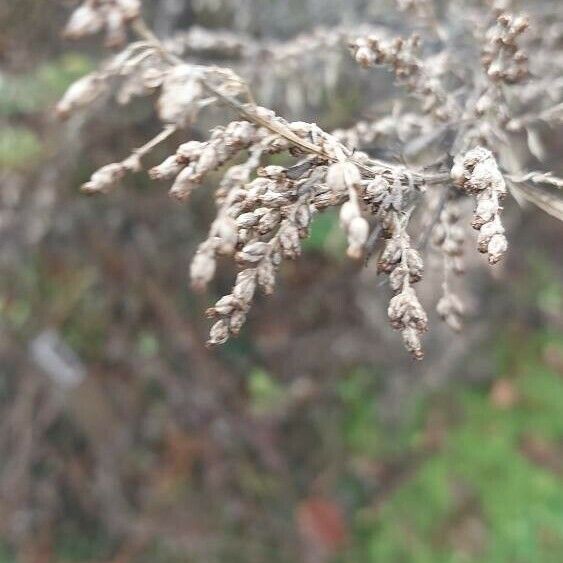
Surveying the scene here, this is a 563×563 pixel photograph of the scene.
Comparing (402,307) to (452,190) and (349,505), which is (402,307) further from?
(349,505)

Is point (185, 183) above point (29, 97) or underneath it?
above

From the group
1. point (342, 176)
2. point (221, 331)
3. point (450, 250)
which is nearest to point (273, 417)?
point (450, 250)

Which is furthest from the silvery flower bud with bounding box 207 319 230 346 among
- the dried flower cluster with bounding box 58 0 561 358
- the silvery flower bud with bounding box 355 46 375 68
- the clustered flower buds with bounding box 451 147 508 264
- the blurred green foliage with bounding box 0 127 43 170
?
the blurred green foliage with bounding box 0 127 43 170

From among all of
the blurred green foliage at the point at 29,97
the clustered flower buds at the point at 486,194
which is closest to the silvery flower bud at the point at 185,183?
the clustered flower buds at the point at 486,194

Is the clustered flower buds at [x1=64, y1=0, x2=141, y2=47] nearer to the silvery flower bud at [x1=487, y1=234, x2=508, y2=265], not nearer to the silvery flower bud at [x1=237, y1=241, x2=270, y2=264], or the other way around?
the silvery flower bud at [x1=237, y1=241, x2=270, y2=264]

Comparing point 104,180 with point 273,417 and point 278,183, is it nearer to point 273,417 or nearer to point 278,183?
point 278,183

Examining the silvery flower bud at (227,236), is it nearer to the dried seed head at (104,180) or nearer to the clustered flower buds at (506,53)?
the dried seed head at (104,180)

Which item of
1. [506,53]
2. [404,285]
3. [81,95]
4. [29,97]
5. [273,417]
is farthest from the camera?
[273,417]
